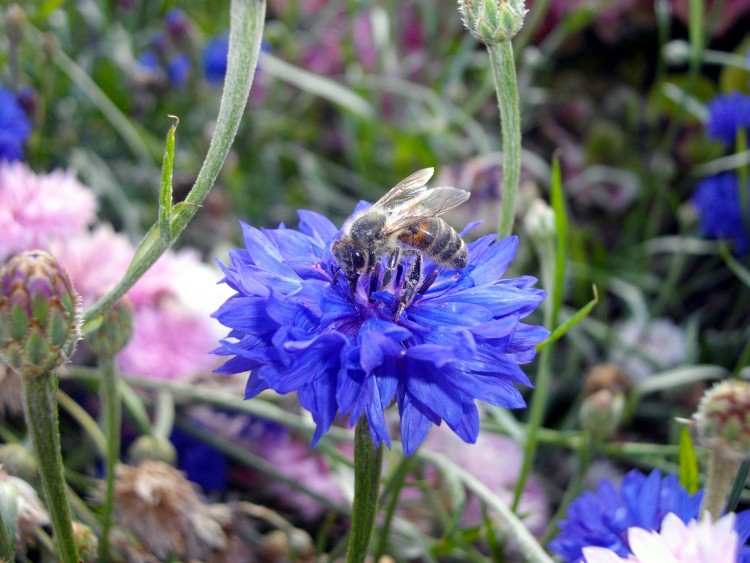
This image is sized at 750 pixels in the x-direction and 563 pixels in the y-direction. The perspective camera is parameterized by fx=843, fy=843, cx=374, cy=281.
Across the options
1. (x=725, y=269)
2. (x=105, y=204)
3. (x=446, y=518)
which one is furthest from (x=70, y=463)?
(x=725, y=269)

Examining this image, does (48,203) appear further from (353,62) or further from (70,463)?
(353,62)

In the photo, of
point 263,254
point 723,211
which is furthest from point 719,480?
point 723,211

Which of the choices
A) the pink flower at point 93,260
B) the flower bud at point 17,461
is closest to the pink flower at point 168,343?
the pink flower at point 93,260

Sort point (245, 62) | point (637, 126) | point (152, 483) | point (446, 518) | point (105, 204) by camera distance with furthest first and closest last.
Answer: point (637, 126) < point (105, 204) < point (446, 518) < point (152, 483) < point (245, 62)

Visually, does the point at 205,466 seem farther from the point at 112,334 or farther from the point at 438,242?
the point at 438,242

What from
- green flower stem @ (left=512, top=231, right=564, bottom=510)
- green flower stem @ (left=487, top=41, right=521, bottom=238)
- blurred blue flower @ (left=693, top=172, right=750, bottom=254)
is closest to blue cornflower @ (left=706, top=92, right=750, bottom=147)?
blurred blue flower @ (left=693, top=172, right=750, bottom=254)

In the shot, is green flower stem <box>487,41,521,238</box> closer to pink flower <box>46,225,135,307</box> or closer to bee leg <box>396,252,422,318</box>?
bee leg <box>396,252,422,318</box>

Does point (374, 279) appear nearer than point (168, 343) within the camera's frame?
Yes
